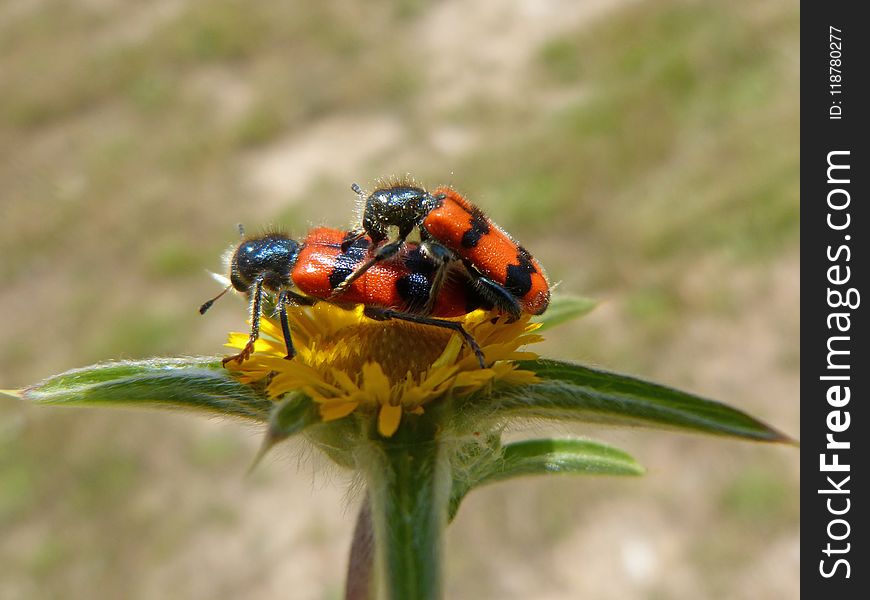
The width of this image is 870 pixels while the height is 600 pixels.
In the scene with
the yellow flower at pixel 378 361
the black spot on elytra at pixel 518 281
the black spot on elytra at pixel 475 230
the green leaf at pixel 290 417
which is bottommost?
the green leaf at pixel 290 417

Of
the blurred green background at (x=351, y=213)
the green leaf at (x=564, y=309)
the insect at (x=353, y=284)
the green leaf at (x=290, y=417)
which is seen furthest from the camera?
the blurred green background at (x=351, y=213)

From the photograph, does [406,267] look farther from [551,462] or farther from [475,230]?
[551,462]

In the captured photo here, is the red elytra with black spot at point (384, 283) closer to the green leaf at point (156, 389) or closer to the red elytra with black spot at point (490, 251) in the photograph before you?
the red elytra with black spot at point (490, 251)

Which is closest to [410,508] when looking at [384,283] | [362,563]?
[362,563]

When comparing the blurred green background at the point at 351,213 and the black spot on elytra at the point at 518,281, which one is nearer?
the black spot on elytra at the point at 518,281

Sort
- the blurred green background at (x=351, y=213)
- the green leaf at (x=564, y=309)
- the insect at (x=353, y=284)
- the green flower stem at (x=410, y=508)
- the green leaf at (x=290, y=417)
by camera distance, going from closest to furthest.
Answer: the green leaf at (x=290, y=417), the green flower stem at (x=410, y=508), the insect at (x=353, y=284), the green leaf at (x=564, y=309), the blurred green background at (x=351, y=213)

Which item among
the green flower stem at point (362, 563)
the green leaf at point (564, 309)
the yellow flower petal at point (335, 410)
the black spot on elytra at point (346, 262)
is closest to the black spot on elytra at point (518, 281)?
the green leaf at point (564, 309)
